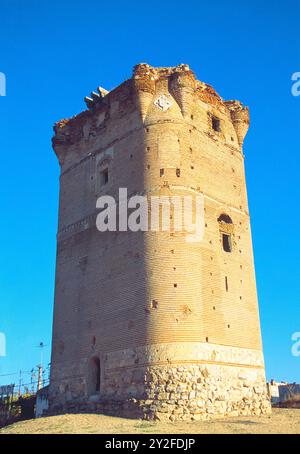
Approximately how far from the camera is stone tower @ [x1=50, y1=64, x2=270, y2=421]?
17.1m

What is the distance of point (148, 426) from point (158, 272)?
5068 mm

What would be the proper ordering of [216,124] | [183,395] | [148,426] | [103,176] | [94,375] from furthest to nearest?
[216,124], [103,176], [94,375], [183,395], [148,426]

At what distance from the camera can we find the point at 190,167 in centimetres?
1995

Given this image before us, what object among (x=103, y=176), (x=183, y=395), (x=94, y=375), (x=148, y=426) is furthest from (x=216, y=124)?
(x=148, y=426)

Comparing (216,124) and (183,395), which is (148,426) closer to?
(183,395)

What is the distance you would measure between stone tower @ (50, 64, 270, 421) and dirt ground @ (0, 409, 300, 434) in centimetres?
82

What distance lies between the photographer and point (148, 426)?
49.5 feet

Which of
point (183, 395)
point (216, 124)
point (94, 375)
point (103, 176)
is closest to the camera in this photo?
point (183, 395)

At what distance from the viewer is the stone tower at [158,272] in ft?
56.1

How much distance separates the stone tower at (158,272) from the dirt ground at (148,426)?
0.82 meters

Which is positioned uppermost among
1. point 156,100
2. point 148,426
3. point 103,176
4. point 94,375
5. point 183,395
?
point 156,100

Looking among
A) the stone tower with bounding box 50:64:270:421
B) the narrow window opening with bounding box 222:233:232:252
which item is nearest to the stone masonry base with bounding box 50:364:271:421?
the stone tower with bounding box 50:64:270:421

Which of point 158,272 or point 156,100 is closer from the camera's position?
point 158,272
